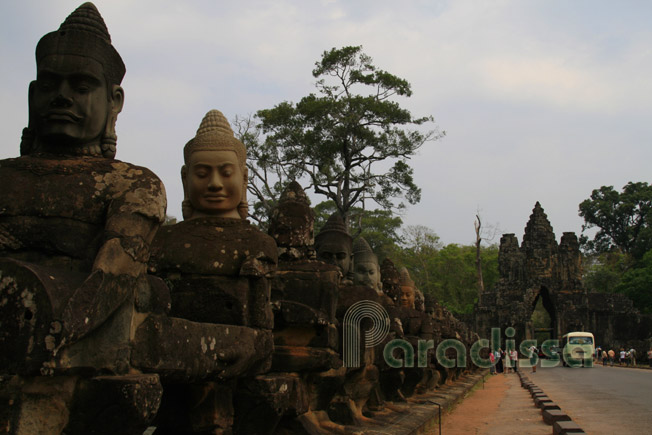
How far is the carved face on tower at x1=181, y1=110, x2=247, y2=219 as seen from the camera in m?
4.42

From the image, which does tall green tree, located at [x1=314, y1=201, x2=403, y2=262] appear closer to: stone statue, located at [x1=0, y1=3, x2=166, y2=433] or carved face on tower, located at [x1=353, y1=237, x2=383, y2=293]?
carved face on tower, located at [x1=353, y1=237, x2=383, y2=293]

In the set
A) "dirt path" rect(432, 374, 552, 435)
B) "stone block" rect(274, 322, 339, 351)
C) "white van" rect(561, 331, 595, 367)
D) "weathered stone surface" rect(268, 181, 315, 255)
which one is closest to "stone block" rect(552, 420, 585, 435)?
"dirt path" rect(432, 374, 552, 435)

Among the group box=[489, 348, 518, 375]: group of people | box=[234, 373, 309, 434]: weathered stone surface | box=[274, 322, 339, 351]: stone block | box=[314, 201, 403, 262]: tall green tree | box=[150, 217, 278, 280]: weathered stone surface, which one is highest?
box=[314, 201, 403, 262]: tall green tree

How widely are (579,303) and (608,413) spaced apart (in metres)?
38.7

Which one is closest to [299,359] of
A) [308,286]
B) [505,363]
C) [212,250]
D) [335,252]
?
[308,286]

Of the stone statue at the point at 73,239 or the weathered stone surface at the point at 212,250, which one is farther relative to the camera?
the weathered stone surface at the point at 212,250

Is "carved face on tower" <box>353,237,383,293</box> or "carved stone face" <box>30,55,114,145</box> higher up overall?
"carved stone face" <box>30,55,114,145</box>

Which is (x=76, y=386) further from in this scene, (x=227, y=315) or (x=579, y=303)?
(x=579, y=303)

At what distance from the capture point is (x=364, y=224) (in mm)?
48312

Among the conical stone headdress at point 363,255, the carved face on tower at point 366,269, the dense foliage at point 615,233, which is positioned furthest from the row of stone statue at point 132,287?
the dense foliage at point 615,233

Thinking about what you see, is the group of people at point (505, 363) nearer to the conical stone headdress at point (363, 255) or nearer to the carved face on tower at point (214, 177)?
the conical stone headdress at point (363, 255)

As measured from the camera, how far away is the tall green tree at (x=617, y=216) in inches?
2539

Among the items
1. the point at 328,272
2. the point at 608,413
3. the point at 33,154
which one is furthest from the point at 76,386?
the point at 608,413

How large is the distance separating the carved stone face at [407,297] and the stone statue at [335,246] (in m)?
3.81
